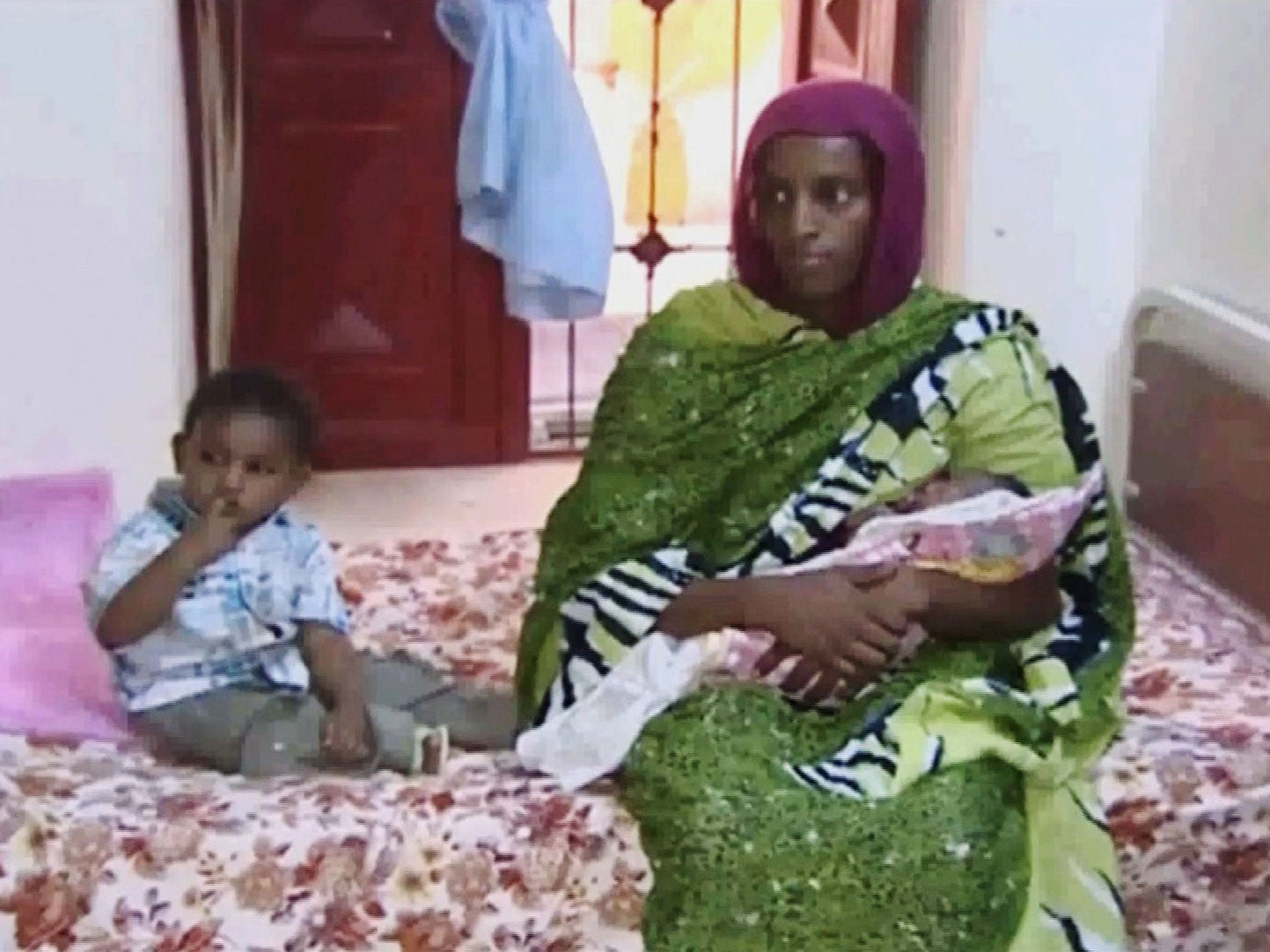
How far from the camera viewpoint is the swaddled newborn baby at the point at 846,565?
1978 millimetres

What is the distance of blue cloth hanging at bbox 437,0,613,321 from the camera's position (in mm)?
3428

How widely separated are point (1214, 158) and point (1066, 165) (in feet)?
0.98

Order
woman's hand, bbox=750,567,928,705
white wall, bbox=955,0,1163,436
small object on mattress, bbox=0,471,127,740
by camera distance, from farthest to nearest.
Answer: white wall, bbox=955,0,1163,436, small object on mattress, bbox=0,471,127,740, woman's hand, bbox=750,567,928,705

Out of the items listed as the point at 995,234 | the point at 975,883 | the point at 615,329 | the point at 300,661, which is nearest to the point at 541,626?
the point at 300,661

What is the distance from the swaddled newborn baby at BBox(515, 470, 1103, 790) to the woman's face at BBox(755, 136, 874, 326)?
0.78ft

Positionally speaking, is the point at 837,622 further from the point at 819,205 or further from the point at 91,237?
the point at 91,237

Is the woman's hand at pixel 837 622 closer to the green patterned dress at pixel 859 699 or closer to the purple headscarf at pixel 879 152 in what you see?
the green patterned dress at pixel 859 699

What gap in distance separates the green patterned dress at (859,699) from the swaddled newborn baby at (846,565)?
2cm

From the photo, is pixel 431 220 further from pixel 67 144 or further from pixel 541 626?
pixel 541 626

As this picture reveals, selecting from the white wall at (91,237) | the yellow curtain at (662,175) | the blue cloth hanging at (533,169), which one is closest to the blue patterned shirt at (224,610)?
the white wall at (91,237)

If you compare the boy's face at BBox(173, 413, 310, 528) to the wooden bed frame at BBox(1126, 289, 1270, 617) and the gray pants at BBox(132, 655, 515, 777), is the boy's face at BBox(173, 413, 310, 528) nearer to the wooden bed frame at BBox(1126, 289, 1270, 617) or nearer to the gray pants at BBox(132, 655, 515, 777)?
the gray pants at BBox(132, 655, 515, 777)

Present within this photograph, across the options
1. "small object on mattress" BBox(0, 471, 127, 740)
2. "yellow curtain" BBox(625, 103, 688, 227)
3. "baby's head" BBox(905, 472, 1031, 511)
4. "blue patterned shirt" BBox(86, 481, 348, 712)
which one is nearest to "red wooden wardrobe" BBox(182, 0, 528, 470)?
"yellow curtain" BBox(625, 103, 688, 227)

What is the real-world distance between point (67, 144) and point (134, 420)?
0.38 metres

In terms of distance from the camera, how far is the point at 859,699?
1991 mm
